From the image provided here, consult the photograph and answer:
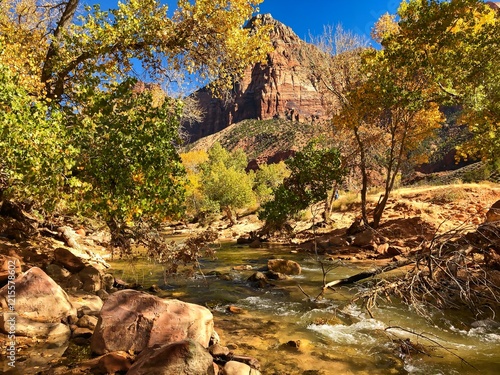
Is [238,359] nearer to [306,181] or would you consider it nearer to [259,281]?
[259,281]

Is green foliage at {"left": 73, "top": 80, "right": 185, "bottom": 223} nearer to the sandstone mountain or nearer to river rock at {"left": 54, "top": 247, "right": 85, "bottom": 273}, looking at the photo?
river rock at {"left": 54, "top": 247, "right": 85, "bottom": 273}

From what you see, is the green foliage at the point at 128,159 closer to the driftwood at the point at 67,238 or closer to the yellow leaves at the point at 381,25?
the driftwood at the point at 67,238

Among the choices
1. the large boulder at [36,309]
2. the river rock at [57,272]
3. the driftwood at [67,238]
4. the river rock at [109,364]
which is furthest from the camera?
the driftwood at [67,238]

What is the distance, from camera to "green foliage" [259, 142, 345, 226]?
2114 cm

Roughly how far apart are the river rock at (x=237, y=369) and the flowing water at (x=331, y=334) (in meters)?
0.44

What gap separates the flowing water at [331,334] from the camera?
19.0 ft

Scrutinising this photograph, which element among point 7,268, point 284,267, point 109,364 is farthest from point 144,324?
point 284,267

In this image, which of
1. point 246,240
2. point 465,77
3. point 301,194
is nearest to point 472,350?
point 465,77

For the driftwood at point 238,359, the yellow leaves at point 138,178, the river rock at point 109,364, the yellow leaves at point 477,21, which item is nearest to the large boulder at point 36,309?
the river rock at point 109,364

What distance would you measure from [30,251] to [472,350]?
12049 mm

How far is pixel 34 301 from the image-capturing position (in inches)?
253

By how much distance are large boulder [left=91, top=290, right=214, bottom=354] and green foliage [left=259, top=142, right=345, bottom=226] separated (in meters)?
16.1

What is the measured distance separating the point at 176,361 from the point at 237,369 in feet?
3.53

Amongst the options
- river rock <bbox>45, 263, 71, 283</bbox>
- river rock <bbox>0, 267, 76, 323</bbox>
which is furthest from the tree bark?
river rock <bbox>0, 267, 76, 323</bbox>
